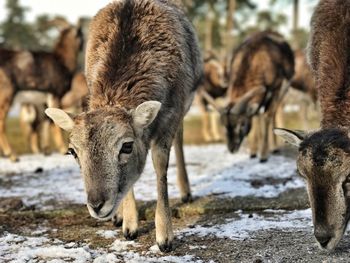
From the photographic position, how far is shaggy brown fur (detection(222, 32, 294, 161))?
10.1m

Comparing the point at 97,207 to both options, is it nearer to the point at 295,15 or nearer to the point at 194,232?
the point at 194,232

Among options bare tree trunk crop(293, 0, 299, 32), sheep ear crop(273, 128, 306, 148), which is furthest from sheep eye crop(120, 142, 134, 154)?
bare tree trunk crop(293, 0, 299, 32)

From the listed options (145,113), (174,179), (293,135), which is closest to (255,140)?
(174,179)

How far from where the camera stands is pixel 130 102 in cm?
470

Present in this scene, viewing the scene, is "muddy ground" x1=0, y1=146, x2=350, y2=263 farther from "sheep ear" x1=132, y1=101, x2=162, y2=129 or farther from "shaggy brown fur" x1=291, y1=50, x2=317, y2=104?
"shaggy brown fur" x1=291, y1=50, x2=317, y2=104

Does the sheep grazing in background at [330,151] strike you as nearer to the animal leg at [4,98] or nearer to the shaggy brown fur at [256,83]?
the shaggy brown fur at [256,83]

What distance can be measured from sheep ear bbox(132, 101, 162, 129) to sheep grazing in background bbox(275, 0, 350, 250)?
1154 mm

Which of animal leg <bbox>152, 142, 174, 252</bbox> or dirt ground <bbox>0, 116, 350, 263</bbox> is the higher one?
animal leg <bbox>152, 142, 174, 252</bbox>

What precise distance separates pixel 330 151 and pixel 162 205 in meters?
1.78

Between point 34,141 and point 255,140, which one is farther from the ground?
point 255,140

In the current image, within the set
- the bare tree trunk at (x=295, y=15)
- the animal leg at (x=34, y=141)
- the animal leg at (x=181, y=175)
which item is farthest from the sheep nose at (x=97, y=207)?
the bare tree trunk at (x=295, y=15)

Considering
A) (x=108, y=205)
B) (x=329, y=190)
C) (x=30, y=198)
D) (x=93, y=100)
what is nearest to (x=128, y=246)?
(x=108, y=205)

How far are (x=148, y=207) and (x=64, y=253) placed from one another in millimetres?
1809

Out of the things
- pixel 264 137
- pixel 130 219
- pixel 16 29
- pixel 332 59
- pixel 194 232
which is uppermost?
pixel 16 29
